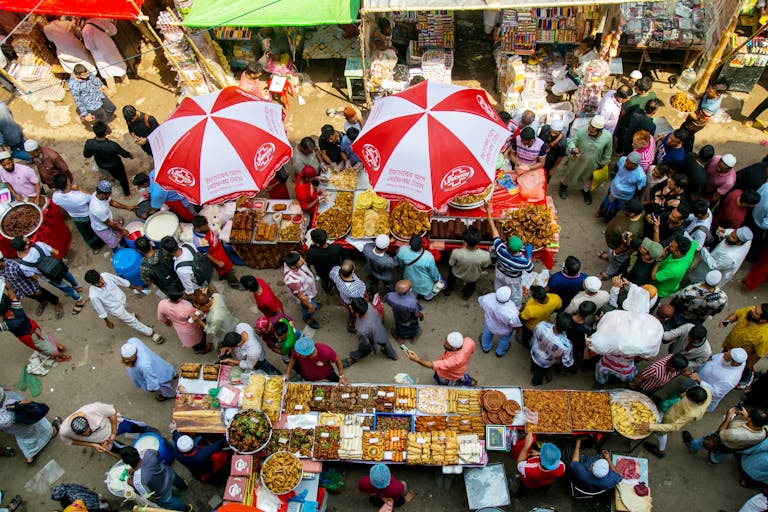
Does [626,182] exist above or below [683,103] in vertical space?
below

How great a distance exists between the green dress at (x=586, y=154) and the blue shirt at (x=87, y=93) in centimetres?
971

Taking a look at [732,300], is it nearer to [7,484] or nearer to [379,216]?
[379,216]

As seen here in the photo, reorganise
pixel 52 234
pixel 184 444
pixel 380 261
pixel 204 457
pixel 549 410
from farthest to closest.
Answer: pixel 52 234
pixel 380 261
pixel 549 410
pixel 204 457
pixel 184 444

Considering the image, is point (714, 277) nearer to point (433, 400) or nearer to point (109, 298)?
point (433, 400)

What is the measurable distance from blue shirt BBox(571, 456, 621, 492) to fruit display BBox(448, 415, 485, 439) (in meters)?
1.19

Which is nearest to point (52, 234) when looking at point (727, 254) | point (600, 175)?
point (600, 175)

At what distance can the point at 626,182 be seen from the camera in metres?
8.98

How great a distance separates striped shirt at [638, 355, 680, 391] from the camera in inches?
274

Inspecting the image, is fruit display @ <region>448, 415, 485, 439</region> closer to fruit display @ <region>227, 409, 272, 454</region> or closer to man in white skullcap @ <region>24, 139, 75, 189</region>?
fruit display @ <region>227, 409, 272, 454</region>

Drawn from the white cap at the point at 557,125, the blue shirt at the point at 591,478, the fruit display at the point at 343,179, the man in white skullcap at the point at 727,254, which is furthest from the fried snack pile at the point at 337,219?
the man in white skullcap at the point at 727,254

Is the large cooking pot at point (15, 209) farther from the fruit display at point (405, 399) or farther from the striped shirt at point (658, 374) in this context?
the striped shirt at point (658, 374)

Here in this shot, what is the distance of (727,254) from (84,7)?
12207mm

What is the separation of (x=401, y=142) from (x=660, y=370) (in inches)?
181

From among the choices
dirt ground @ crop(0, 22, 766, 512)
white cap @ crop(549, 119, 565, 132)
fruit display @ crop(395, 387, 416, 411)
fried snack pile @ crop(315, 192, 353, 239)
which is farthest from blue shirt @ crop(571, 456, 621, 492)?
white cap @ crop(549, 119, 565, 132)
